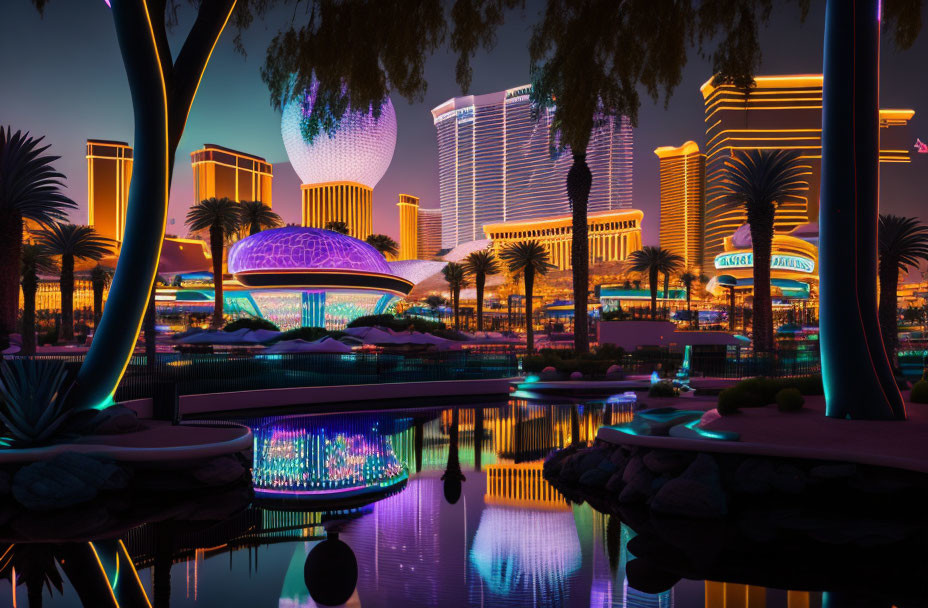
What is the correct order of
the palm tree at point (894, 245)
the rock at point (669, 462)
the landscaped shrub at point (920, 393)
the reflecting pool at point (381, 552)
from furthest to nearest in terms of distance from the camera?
the palm tree at point (894, 245), the landscaped shrub at point (920, 393), the rock at point (669, 462), the reflecting pool at point (381, 552)

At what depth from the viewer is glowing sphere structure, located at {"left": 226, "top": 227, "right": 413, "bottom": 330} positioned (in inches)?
2039

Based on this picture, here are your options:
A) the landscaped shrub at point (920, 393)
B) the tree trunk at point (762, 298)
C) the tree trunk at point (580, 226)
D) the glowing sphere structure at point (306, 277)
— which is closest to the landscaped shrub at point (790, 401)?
the landscaped shrub at point (920, 393)

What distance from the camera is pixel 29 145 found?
28.8 meters

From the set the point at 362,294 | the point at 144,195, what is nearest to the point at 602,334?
the point at 362,294

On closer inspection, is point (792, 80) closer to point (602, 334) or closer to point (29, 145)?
point (602, 334)

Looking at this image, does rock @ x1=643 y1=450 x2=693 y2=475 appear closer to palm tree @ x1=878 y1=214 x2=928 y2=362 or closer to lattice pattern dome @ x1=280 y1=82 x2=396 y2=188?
palm tree @ x1=878 y1=214 x2=928 y2=362

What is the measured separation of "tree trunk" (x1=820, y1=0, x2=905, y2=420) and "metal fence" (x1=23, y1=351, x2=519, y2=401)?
14109mm

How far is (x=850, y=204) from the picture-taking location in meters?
12.2

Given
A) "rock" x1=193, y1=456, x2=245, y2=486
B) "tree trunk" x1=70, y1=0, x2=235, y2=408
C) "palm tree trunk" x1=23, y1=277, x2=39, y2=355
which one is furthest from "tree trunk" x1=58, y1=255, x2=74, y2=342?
"rock" x1=193, y1=456, x2=245, y2=486

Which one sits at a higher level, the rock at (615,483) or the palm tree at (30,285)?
the palm tree at (30,285)

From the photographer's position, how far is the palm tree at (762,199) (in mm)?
32406

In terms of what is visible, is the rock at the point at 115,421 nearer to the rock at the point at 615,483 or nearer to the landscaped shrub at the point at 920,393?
the rock at the point at 615,483

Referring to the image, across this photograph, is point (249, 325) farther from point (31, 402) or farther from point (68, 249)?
point (31, 402)

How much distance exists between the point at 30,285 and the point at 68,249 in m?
6.45
